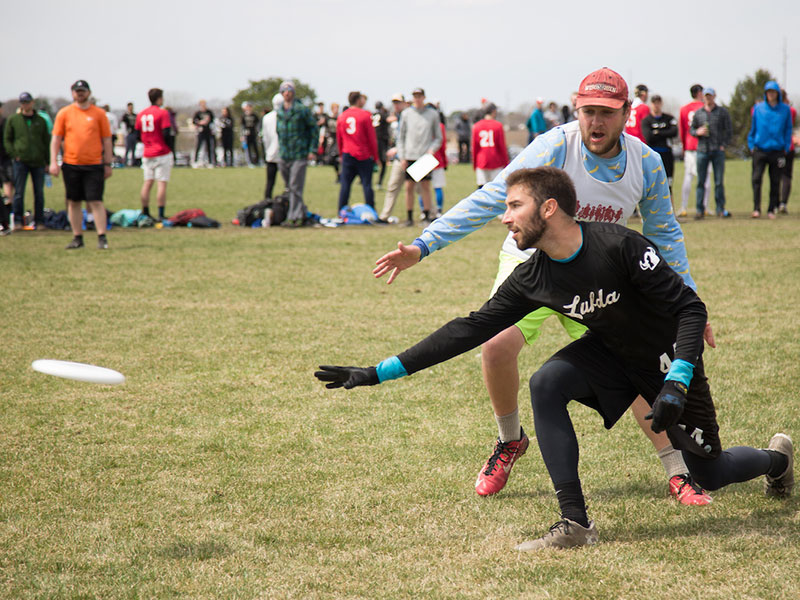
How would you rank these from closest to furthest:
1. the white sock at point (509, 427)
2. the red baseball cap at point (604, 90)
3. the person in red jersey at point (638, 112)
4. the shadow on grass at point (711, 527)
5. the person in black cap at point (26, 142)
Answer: the shadow on grass at point (711, 527)
the red baseball cap at point (604, 90)
the white sock at point (509, 427)
the person in black cap at point (26, 142)
the person in red jersey at point (638, 112)

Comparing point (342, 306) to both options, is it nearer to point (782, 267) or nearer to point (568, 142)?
point (568, 142)

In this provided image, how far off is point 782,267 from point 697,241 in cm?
243

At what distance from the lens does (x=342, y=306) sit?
8.52m

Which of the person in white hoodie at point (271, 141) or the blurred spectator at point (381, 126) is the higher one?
the blurred spectator at point (381, 126)

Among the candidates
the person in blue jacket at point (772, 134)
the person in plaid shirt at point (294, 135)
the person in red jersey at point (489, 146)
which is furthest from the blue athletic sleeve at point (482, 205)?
the person in blue jacket at point (772, 134)

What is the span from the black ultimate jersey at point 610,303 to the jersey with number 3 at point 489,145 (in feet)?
39.5

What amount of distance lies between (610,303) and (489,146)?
12332 millimetres

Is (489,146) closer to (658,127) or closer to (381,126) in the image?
(658,127)

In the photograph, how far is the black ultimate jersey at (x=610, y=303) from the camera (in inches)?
132

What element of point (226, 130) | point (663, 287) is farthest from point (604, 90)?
point (226, 130)

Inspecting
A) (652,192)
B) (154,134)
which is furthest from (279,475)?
(154,134)

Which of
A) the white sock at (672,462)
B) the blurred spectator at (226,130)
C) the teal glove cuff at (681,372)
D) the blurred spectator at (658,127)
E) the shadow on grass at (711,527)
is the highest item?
the blurred spectator at (226,130)

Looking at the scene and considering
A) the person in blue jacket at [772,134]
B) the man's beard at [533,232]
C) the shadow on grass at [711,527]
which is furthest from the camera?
the person in blue jacket at [772,134]

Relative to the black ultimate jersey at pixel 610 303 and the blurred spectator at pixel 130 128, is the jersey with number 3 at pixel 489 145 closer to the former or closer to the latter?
the black ultimate jersey at pixel 610 303
